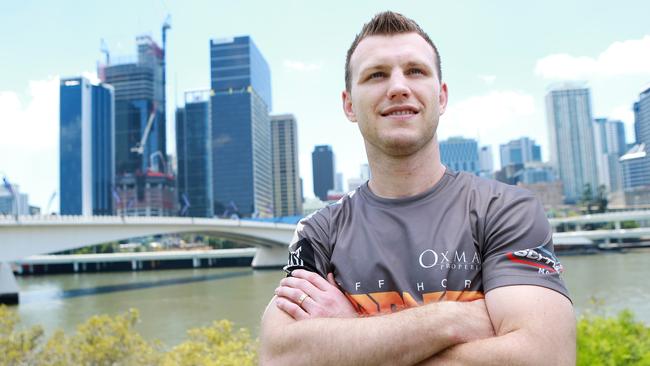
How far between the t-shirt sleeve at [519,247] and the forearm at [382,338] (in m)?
0.19

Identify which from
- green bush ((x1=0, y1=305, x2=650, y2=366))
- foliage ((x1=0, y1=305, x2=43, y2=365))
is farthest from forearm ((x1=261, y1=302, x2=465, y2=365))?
foliage ((x1=0, y1=305, x2=43, y2=365))

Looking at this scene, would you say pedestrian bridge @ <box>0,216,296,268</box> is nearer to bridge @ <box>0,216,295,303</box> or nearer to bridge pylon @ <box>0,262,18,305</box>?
bridge @ <box>0,216,295,303</box>

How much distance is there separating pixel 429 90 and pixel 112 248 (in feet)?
221

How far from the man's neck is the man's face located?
34 millimetres

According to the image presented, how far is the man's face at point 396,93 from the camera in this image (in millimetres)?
1861

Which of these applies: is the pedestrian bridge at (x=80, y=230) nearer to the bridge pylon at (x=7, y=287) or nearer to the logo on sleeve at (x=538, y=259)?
the bridge pylon at (x=7, y=287)

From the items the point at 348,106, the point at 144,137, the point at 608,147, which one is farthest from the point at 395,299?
the point at 608,147

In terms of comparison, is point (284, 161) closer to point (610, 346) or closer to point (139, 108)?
point (139, 108)

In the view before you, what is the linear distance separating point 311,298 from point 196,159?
123198 mm

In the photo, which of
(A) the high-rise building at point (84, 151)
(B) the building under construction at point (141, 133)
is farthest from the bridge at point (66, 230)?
(A) the high-rise building at point (84, 151)

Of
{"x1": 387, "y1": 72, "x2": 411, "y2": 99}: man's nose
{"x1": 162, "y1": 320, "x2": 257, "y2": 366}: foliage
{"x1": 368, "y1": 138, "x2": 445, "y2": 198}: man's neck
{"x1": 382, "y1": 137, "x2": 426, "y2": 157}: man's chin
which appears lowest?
{"x1": 162, "y1": 320, "x2": 257, "y2": 366}: foliage

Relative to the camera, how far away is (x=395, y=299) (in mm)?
1753

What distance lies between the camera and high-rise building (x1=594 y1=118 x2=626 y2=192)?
12331 cm

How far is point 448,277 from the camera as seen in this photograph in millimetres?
1747
